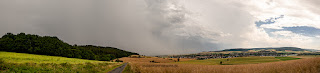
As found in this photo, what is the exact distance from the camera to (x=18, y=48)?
6706 centimetres

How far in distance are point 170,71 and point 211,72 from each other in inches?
104

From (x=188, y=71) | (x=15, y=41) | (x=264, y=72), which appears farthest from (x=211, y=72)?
(x=15, y=41)

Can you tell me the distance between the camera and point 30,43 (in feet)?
251

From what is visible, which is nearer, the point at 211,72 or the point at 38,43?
the point at 211,72

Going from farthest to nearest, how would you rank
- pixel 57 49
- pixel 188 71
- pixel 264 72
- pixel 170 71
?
pixel 57 49, pixel 170 71, pixel 188 71, pixel 264 72

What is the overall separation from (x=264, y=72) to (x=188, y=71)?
3.86m

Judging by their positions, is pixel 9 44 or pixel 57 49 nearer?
pixel 9 44

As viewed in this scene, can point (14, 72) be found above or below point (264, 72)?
below

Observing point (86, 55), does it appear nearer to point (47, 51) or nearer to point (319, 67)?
point (47, 51)

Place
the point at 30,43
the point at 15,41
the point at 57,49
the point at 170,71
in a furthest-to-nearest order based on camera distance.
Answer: the point at 57,49 → the point at 30,43 → the point at 15,41 → the point at 170,71

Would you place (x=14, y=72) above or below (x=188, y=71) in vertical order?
below

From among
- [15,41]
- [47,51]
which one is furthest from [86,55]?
[15,41]

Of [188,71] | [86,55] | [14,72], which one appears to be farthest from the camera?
[86,55]

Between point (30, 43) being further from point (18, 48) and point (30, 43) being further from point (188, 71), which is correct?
point (188, 71)
